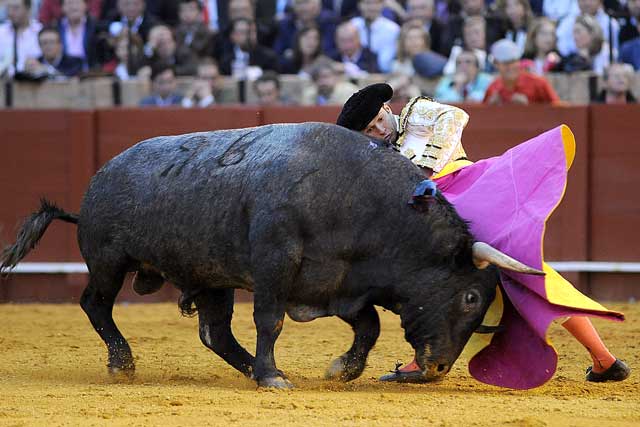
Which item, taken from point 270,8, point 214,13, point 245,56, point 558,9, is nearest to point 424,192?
point 558,9

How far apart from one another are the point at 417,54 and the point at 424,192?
5.24 metres

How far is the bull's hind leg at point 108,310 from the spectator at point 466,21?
5048 mm

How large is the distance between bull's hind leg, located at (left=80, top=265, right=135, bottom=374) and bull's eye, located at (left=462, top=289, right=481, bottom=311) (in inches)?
66.1

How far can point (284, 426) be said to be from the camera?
4254 mm

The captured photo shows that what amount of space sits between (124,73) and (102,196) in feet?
18.3

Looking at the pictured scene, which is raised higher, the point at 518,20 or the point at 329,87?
the point at 518,20

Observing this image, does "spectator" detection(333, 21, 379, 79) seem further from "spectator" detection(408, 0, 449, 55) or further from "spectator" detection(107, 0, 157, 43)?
"spectator" detection(107, 0, 157, 43)

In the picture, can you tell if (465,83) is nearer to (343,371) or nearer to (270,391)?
(343,371)

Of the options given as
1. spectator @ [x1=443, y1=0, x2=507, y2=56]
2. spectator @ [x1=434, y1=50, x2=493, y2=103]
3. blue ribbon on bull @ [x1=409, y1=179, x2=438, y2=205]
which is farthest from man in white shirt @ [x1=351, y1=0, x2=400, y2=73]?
blue ribbon on bull @ [x1=409, y1=179, x2=438, y2=205]

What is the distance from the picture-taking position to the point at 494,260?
4926mm

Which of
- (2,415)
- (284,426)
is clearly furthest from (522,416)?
(2,415)

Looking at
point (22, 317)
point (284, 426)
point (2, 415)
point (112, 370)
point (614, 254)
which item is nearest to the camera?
point (284, 426)

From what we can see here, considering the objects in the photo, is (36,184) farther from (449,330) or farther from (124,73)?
(449,330)

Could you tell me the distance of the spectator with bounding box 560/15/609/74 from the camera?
32.8ft
